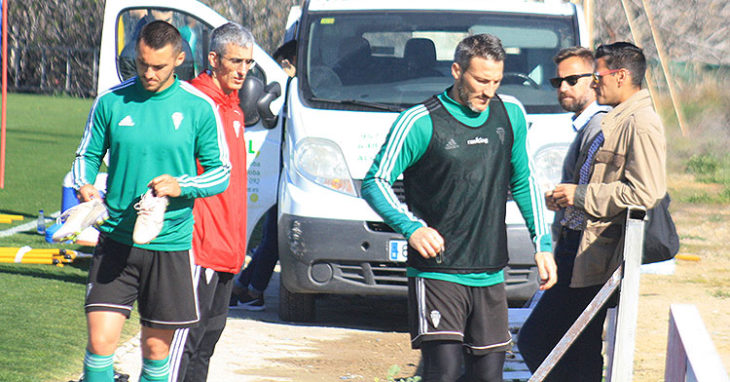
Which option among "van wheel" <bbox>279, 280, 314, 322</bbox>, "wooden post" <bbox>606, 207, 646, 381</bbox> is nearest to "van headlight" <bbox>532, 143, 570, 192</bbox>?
"van wheel" <bbox>279, 280, 314, 322</bbox>

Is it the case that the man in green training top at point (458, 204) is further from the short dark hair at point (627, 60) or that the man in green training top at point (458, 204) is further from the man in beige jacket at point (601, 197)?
the short dark hair at point (627, 60)

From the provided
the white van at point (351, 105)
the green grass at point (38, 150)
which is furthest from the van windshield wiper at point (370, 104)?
the green grass at point (38, 150)

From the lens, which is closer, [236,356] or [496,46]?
[496,46]

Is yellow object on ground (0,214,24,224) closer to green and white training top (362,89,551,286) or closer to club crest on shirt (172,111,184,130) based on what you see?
club crest on shirt (172,111,184,130)

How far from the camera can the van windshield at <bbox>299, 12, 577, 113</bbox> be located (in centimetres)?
817

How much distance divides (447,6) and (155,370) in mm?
4347

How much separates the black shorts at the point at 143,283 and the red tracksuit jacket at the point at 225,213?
0.26m

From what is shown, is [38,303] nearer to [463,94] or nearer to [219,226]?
[219,226]

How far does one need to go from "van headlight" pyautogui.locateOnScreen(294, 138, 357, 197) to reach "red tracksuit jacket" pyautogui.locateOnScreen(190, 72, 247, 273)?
236 cm

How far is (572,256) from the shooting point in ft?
17.2

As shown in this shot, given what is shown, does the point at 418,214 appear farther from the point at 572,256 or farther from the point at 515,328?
the point at 515,328

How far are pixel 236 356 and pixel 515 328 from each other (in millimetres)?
1805

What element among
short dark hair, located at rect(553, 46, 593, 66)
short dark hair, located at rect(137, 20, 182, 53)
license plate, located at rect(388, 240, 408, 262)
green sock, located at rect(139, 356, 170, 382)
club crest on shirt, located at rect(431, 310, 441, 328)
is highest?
short dark hair, located at rect(553, 46, 593, 66)

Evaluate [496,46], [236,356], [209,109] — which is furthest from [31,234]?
[496,46]
